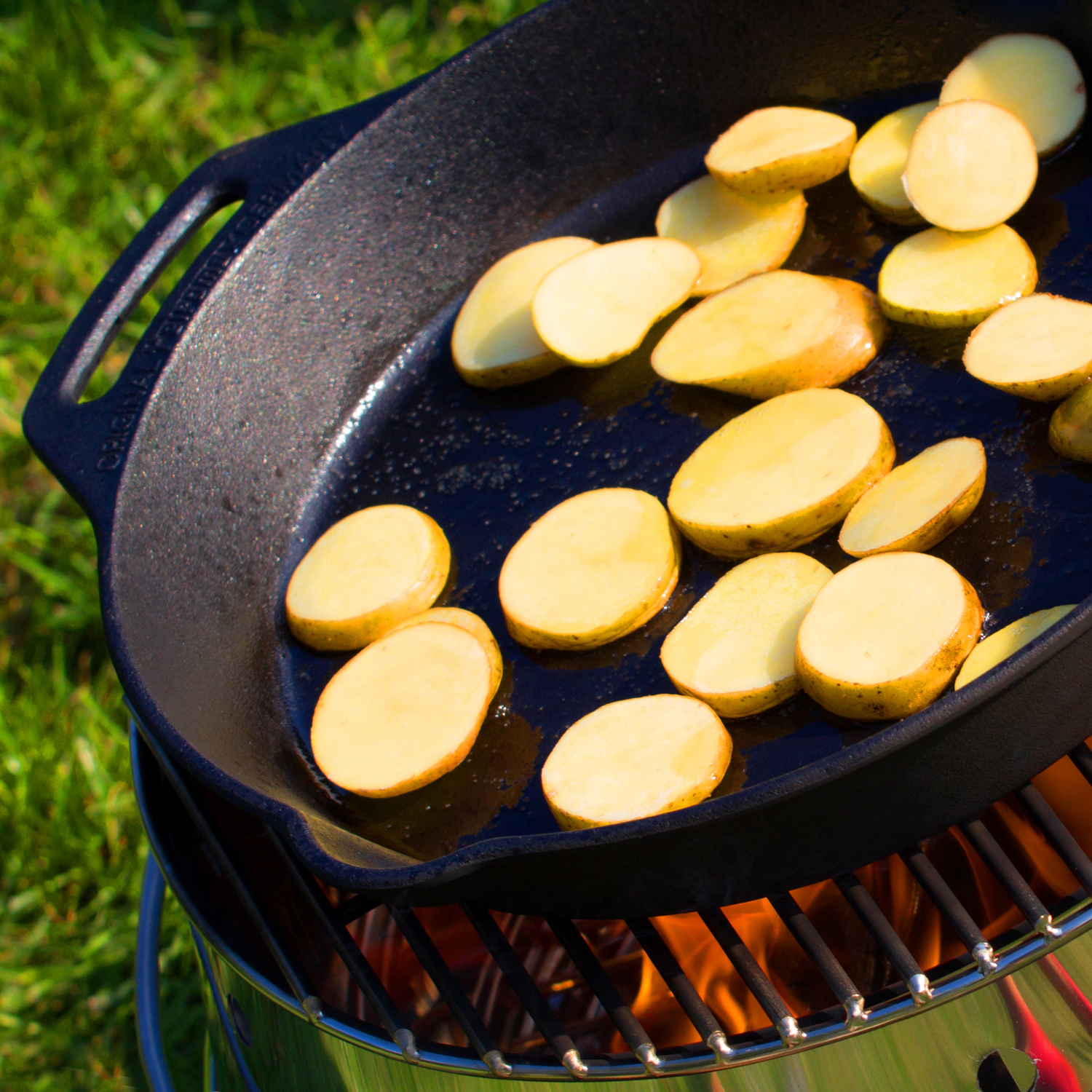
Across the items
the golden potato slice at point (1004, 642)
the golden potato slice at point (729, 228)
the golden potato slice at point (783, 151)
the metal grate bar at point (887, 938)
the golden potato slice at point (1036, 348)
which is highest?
the golden potato slice at point (783, 151)

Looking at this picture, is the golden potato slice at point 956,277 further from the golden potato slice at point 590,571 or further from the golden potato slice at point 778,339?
the golden potato slice at point 590,571

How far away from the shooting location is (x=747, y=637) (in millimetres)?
1251

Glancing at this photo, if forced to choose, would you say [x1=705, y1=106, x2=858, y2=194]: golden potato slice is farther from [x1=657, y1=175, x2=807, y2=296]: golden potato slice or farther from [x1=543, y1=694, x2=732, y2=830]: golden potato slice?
[x1=543, y1=694, x2=732, y2=830]: golden potato slice

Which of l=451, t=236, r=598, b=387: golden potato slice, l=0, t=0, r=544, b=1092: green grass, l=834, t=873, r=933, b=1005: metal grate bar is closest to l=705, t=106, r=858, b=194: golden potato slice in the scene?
l=451, t=236, r=598, b=387: golden potato slice

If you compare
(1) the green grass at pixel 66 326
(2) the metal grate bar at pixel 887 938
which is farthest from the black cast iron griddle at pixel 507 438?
(1) the green grass at pixel 66 326

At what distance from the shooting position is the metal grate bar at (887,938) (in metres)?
0.96

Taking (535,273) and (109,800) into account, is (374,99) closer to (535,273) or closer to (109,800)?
(535,273)

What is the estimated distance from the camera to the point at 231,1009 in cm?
138

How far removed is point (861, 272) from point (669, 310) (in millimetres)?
288

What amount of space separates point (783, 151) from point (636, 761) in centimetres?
99

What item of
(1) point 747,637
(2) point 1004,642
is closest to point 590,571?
(1) point 747,637

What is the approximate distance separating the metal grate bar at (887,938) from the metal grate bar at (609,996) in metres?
0.23

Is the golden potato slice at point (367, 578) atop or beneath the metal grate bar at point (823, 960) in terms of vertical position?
atop

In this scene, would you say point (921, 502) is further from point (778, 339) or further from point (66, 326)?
point (66, 326)
